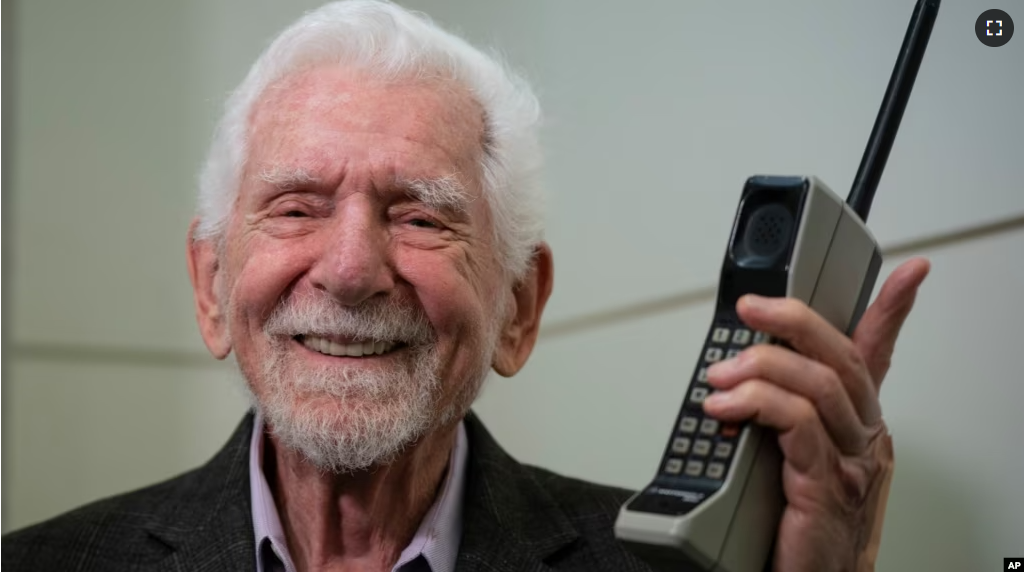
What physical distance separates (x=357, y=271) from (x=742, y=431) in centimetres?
38

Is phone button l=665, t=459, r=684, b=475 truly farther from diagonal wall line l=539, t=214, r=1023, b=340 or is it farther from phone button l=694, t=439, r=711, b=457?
diagonal wall line l=539, t=214, r=1023, b=340

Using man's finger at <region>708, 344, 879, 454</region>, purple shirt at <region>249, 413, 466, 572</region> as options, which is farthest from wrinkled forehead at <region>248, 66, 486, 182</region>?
man's finger at <region>708, 344, 879, 454</region>

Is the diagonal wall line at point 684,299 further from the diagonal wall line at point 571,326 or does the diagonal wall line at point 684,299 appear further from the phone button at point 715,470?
the phone button at point 715,470

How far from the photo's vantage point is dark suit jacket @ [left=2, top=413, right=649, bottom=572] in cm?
112

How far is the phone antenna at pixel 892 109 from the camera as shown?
0.92 meters

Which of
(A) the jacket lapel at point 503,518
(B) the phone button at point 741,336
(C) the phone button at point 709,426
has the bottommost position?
(A) the jacket lapel at point 503,518

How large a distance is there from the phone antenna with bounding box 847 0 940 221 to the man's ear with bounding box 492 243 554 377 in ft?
1.29

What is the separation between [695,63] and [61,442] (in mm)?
1096

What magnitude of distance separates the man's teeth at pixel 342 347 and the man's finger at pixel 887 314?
433 millimetres

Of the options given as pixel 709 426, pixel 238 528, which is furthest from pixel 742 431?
pixel 238 528

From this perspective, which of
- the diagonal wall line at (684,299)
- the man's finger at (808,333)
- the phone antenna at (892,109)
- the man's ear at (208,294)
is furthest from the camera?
the man's ear at (208,294)

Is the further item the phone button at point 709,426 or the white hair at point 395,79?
the white hair at point 395,79

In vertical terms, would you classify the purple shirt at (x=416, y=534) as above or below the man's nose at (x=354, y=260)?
below

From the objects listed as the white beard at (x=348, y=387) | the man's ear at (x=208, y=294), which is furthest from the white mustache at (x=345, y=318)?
the man's ear at (x=208, y=294)
